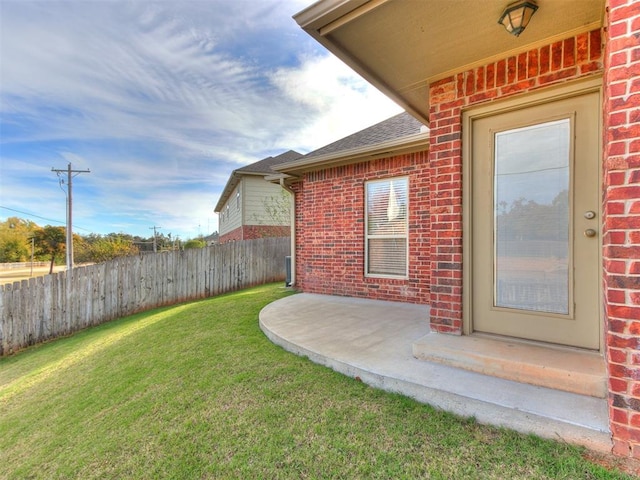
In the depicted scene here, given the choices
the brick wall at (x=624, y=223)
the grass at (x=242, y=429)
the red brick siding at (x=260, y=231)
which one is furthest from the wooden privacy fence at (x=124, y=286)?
the brick wall at (x=624, y=223)

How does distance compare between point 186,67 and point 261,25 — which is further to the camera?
point 186,67

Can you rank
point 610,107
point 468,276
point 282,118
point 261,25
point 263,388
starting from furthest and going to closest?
1. point 282,118
2. point 261,25
3. point 468,276
4. point 263,388
5. point 610,107

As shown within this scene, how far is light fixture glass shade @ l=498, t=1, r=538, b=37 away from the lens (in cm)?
200

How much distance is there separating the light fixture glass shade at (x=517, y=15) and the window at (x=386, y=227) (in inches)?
126

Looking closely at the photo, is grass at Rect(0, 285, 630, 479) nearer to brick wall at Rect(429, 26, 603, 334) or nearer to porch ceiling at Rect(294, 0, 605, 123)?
brick wall at Rect(429, 26, 603, 334)

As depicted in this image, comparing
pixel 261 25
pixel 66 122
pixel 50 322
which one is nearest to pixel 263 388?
pixel 50 322

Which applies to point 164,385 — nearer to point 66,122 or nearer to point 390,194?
point 390,194

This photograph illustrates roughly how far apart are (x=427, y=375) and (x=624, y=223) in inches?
62.8

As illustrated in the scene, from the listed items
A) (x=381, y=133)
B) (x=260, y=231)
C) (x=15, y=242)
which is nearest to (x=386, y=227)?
(x=381, y=133)

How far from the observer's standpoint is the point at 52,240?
27.1 meters

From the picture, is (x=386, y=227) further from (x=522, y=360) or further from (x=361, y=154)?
(x=522, y=360)

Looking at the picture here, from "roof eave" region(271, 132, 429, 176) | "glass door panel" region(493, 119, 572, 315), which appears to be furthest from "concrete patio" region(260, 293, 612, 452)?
"roof eave" region(271, 132, 429, 176)

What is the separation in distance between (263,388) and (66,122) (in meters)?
17.4

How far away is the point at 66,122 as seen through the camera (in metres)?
13.9
